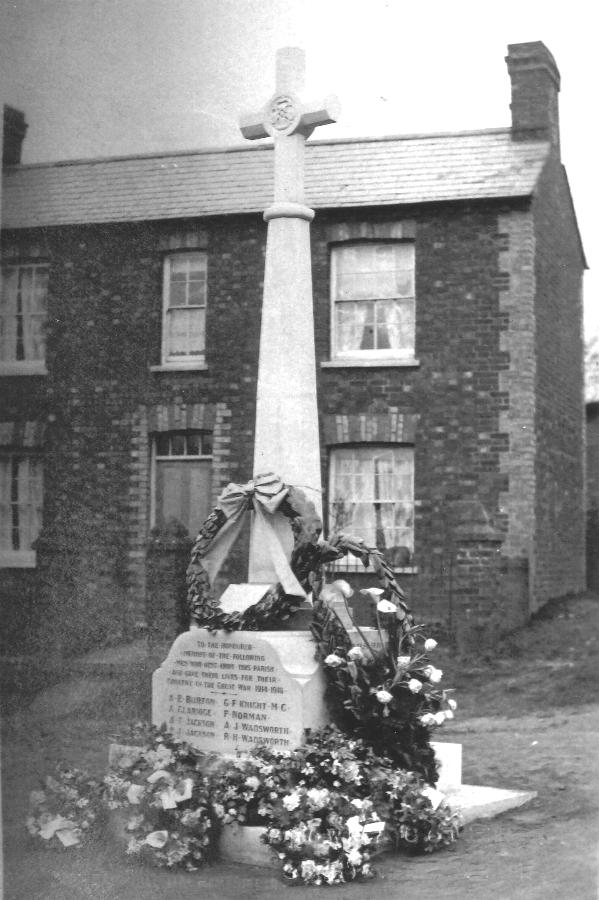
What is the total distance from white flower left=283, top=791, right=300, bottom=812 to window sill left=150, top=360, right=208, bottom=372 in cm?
624

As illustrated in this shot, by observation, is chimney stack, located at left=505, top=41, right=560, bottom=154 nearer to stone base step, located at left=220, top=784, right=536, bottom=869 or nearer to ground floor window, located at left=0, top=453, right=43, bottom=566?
ground floor window, located at left=0, top=453, right=43, bottom=566

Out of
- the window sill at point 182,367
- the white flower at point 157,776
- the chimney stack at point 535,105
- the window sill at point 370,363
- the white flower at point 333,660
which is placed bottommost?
the white flower at point 157,776

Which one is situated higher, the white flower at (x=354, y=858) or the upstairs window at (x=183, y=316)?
the upstairs window at (x=183, y=316)

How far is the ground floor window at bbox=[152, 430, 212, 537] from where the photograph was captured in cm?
1153

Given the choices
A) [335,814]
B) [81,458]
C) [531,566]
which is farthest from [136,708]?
[531,566]

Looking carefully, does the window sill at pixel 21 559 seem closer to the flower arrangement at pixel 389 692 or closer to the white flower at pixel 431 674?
the flower arrangement at pixel 389 692

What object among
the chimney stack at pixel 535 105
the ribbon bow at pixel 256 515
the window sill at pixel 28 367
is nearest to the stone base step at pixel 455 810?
the ribbon bow at pixel 256 515

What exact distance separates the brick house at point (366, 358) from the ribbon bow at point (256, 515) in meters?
2.34

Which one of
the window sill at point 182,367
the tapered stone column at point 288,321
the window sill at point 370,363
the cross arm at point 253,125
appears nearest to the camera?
the tapered stone column at point 288,321

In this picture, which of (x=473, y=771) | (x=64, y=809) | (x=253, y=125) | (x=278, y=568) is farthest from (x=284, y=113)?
(x=473, y=771)

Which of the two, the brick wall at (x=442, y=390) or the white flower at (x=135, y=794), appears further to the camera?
the brick wall at (x=442, y=390)

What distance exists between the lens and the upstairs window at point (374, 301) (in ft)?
46.3

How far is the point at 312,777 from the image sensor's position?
21.7ft

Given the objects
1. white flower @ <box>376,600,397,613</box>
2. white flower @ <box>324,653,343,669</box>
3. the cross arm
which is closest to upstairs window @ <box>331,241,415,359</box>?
the cross arm
